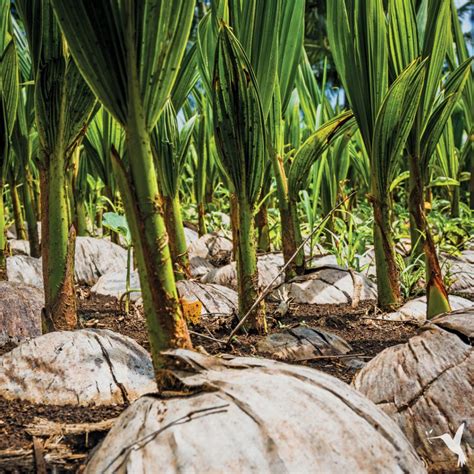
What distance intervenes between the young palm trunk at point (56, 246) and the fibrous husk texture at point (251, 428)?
2.41 ft

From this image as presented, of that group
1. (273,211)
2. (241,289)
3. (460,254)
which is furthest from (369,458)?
(273,211)

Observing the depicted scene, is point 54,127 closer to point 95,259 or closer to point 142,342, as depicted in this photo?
point 142,342

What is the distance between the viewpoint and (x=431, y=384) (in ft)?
4.64

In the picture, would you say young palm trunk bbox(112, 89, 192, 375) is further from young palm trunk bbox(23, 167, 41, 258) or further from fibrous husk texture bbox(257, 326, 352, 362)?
young palm trunk bbox(23, 167, 41, 258)

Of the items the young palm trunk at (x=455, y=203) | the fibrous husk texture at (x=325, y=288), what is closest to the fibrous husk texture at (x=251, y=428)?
the fibrous husk texture at (x=325, y=288)

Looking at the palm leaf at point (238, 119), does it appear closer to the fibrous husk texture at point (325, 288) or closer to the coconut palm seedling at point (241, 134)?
the coconut palm seedling at point (241, 134)

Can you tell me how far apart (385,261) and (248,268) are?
59cm

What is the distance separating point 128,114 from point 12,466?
2.03 ft

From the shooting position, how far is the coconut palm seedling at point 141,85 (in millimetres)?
1122

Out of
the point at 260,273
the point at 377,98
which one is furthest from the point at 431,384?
the point at 260,273

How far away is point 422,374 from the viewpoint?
4.71ft

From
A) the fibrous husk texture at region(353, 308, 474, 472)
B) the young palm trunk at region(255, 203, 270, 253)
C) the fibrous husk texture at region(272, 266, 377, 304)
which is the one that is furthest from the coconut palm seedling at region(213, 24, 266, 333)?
the young palm trunk at region(255, 203, 270, 253)

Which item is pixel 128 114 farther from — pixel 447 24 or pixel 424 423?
pixel 447 24

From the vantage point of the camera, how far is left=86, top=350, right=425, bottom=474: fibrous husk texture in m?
0.98
